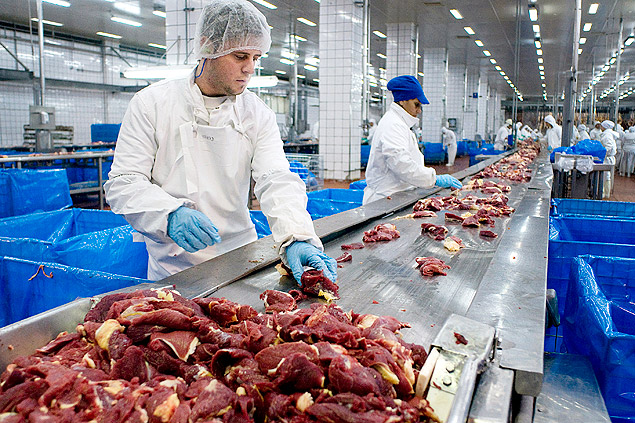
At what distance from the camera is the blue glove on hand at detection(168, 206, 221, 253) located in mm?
2053

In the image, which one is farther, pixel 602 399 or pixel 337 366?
pixel 602 399

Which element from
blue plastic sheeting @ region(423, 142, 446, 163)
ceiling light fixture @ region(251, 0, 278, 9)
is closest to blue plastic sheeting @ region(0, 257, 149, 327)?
ceiling light fixture @ region(251, 0, 278, 9)

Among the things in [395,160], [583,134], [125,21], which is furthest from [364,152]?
[395,160]

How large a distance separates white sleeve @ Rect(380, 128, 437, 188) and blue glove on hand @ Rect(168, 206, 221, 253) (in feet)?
9.60

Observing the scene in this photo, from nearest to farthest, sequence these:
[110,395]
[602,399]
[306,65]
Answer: [110,395], [602,399], [306,65]

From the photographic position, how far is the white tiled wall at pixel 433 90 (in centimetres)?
1936

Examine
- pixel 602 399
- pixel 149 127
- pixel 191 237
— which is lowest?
pixel 602 399

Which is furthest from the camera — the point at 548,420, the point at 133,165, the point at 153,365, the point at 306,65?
the point at 306,65

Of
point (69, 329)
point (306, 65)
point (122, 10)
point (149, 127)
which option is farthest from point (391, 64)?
point (69, 329)

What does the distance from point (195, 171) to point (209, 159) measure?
0.32ft

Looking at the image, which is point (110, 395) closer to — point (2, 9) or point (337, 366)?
point (337, 366)

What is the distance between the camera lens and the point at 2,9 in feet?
45.3

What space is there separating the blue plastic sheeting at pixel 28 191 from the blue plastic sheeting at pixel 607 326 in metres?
6.29

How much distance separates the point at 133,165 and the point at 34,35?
1742 cm
